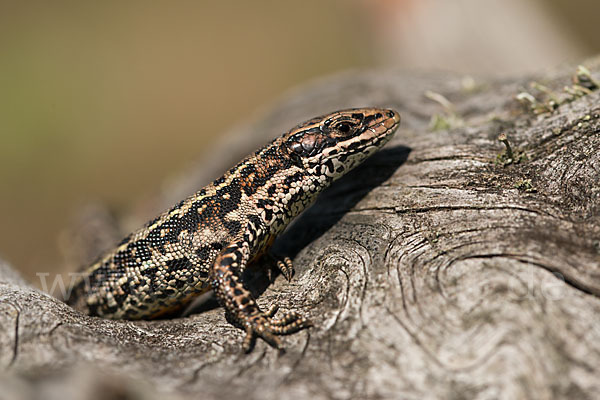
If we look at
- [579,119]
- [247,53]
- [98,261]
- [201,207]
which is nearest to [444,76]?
[579,119]

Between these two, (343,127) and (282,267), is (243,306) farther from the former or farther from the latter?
(343,127)

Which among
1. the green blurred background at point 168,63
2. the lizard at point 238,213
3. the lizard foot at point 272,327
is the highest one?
the green blurred background at point 168,63

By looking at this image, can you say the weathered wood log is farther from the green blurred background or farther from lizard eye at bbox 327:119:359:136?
the green blurred background

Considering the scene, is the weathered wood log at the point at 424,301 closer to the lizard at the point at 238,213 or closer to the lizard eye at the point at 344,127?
the lizard at the point at 238,213

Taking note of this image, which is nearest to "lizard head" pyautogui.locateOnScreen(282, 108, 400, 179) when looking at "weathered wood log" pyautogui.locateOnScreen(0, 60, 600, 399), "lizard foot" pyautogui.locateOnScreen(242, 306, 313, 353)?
"weathered wood log" pyautogui.locateOnScreen(0, 60, 600, 399)

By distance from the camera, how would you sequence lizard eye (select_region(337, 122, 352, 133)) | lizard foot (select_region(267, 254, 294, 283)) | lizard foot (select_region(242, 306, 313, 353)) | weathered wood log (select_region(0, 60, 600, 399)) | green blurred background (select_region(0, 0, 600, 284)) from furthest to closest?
1. green blurred background (select_region(0, 0, 600, 284))
2. lizard eye (select_region(337, 122, 352, 133))
3. lizard foot (select_region(267, 254, 294, 283))
4. lizard foot (select_region(242, 306, 313, 353))
5. weathered wood log (select_region(0, 60, 600, 399))

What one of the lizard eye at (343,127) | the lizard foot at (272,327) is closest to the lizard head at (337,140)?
the lizard eye at (343,127)

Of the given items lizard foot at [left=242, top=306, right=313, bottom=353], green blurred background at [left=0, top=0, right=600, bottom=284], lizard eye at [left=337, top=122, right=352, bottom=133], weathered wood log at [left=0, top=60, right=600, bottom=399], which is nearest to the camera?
weathered wood log at [left=0, top=60, right=600, bottom=399]
